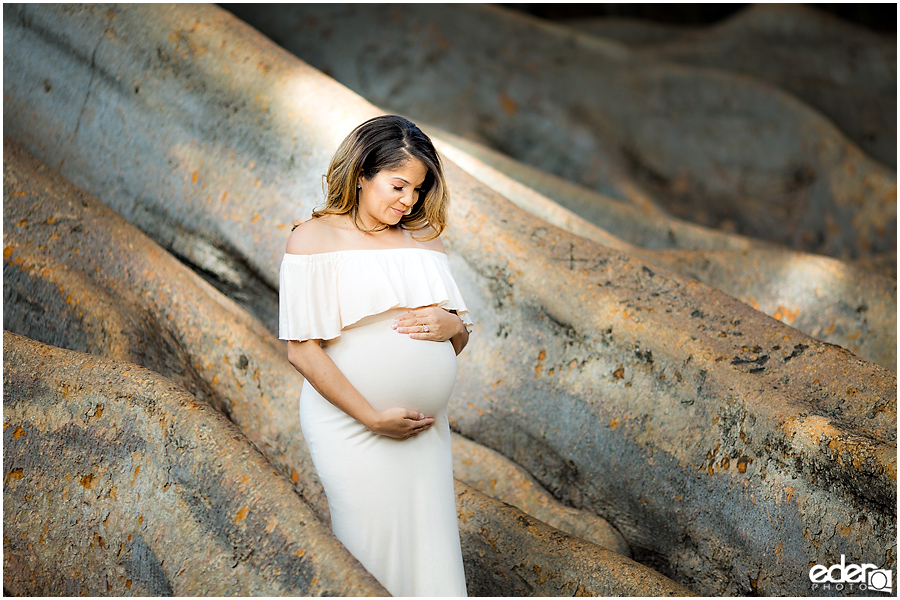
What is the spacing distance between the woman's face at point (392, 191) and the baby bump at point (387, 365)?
0.22m

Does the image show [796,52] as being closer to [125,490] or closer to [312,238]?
[312,238]

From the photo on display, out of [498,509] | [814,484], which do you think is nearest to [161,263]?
[498,509]

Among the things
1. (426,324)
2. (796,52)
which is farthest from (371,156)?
(796,52)

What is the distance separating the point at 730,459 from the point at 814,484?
0.23 metres

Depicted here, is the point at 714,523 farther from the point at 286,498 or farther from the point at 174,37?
the point at 174,37

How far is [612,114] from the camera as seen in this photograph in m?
5.11

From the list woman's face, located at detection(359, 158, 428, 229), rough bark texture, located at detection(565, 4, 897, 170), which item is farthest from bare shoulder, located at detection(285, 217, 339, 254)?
rough bark texture, located at detection(565, 4, 897, 170)

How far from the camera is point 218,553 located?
1.71 m

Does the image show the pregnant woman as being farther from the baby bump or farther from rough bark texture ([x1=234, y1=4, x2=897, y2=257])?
rough bark texture ([x1=234, y1=4, x2=897, y2=257])

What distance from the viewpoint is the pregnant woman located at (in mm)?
1727

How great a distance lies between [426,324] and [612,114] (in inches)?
145

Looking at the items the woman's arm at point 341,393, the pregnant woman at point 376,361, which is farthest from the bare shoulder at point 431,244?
the woman's arm at point 341,393

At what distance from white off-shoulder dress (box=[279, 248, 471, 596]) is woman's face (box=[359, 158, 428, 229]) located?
0.29 feet

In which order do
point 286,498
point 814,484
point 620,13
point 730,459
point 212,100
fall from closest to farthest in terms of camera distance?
point 286,498, point 814,484, point 730,459, point 212,100, point 620,13
